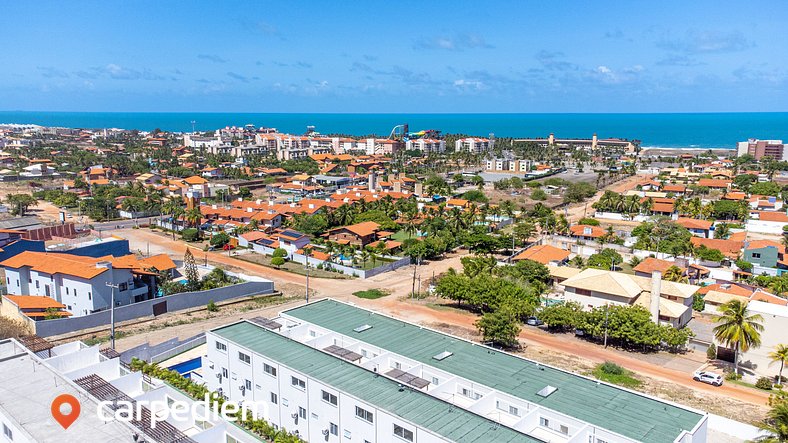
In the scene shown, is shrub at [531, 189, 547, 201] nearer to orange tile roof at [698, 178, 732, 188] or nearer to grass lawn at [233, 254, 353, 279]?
orange tile roof at [698, 178, 732, 188]

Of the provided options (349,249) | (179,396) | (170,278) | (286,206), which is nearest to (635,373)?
(179,396)

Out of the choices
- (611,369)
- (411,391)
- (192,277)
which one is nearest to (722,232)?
(611,369)

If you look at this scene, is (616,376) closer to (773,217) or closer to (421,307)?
(421,307)

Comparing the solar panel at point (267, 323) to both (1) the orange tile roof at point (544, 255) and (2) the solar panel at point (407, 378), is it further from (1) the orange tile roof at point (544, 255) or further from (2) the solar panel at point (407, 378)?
(1) the orange tile roof at point (544, 255)

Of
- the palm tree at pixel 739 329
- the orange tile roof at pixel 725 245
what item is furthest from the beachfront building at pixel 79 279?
the orange tile roof at pixel 725 245

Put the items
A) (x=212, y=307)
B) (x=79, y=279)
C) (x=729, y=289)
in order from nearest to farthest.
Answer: (x=79, y=279)
(x=212, y=307)
(x=729, y=289)

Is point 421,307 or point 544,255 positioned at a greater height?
point 544,255

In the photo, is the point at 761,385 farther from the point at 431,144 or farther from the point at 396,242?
the point at 431,144

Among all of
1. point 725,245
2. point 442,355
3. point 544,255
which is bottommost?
point 544,255
